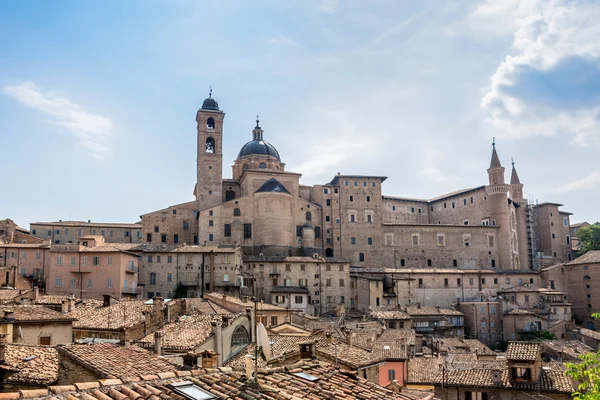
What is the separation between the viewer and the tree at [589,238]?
9238 cm

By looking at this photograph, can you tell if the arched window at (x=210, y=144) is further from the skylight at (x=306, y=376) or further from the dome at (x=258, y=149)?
the skylight at (x=306, y=376)

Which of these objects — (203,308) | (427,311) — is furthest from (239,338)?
(427,311)

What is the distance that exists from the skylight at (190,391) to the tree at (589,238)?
93.3 m

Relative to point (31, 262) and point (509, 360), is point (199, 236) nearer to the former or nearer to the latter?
point (31, 262)

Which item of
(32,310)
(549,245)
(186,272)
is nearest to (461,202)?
(549,245)

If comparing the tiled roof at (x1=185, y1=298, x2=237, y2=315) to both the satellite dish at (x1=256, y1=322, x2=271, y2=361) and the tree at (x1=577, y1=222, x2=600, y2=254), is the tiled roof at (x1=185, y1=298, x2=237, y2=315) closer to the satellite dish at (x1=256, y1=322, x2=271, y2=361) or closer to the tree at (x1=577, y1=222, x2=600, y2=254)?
the satellite dish at (x1=256, y1=322, x2=271, y2=361)

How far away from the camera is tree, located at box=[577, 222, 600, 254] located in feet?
303

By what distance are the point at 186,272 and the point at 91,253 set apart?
10764mm

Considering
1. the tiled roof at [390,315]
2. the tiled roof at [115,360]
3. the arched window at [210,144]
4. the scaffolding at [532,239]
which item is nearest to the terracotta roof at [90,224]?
the arched window at [210,144]

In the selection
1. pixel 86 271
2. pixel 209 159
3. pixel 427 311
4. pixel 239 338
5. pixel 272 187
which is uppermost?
pixel 209 159

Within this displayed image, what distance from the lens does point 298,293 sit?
67.2 meters

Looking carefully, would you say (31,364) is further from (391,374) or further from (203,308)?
(203,308)

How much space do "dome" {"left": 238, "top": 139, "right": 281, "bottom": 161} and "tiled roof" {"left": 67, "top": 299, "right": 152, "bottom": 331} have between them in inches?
2211

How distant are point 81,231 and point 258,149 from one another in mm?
27580
